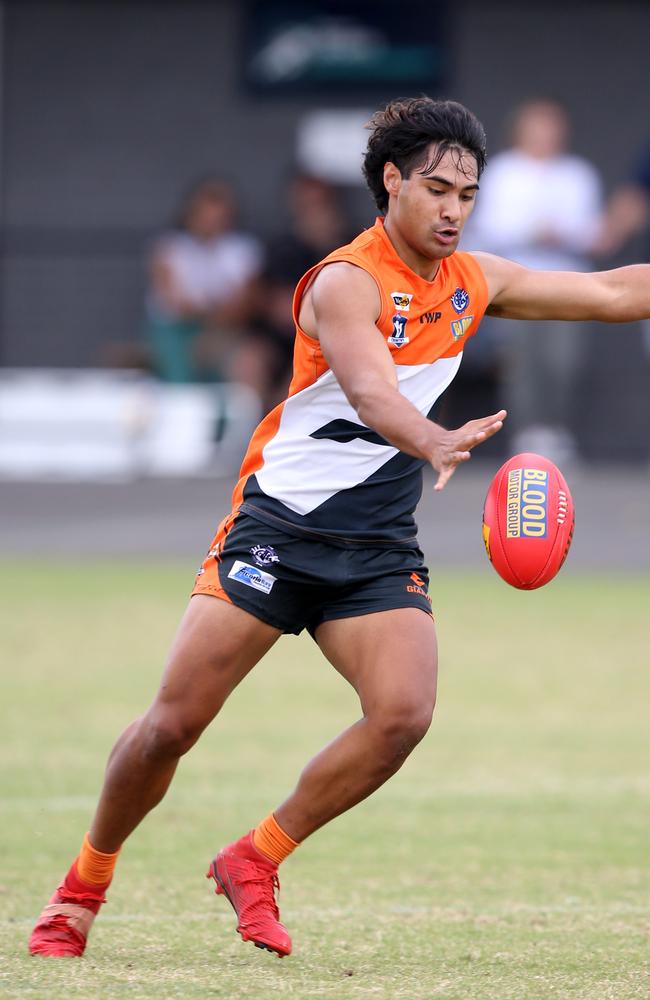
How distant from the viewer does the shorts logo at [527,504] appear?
489 centimetres

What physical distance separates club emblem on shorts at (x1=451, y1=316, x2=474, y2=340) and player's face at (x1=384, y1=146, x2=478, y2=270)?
8.8 inches

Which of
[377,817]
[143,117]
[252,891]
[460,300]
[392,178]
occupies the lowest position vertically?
[252,891]

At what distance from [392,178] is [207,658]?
146cm

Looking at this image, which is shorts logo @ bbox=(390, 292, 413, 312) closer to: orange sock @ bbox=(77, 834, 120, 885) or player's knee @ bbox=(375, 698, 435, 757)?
player's knee @ bbox=(375, 698, 435, 757)

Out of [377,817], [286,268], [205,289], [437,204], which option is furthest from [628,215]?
[437,204]

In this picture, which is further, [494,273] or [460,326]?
[494,273]

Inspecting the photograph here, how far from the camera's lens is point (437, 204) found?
4938 mm

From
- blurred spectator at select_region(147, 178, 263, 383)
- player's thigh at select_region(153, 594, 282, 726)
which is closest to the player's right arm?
player's thigh at select_region(153, 594, 282, 726)

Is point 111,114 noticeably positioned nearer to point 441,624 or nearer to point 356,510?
point 441,624

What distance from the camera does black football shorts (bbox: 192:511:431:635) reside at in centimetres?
502

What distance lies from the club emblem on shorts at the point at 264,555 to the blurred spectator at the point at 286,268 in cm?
1080

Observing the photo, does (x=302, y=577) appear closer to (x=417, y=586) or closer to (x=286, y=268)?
(x=417, y=586)

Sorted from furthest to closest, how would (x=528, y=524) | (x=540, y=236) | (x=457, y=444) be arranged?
(x=540, y=236) → (x=528, y=524) → (x=457, y=444)

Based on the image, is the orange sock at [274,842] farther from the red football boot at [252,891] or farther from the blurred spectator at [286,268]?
the blurred spectator at [286,268]
